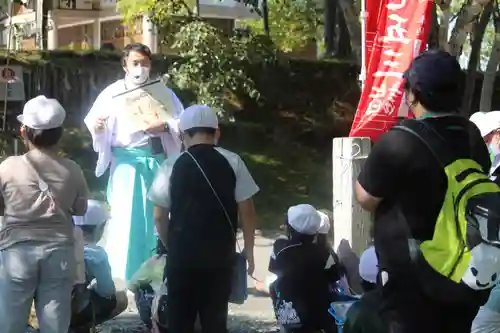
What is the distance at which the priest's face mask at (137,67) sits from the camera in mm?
5715

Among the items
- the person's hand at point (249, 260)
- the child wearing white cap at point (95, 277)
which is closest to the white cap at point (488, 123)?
the person's hand at point (249, 260)

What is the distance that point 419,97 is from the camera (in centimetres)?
288

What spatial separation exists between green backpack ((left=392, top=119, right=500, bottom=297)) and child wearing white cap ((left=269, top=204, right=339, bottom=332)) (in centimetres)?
168

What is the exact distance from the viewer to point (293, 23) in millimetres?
25906

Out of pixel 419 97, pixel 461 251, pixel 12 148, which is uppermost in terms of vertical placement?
pixel 419 97

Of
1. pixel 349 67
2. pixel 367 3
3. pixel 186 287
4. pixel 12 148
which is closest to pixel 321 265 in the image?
pixel 186 287

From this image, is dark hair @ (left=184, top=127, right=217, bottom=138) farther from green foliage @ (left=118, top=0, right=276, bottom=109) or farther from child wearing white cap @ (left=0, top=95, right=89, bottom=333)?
green foliage @ (left=118, top=0, right=276, bottom=109)

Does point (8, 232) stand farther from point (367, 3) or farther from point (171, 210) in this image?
point (367, 3)

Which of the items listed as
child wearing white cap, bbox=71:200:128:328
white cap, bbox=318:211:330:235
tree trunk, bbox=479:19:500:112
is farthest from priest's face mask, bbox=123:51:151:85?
tree trunk, bbox=479:19:500:112

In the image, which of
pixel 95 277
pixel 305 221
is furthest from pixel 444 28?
pixel 95 277

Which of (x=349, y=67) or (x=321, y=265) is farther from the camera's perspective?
(x=349, y=67)

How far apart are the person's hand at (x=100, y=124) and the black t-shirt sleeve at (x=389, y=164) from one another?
3.29 metres

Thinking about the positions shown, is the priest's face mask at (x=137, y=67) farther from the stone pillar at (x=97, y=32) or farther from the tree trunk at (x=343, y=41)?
the stone pillar at (x=97, y=32)

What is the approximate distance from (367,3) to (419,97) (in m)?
4.12
